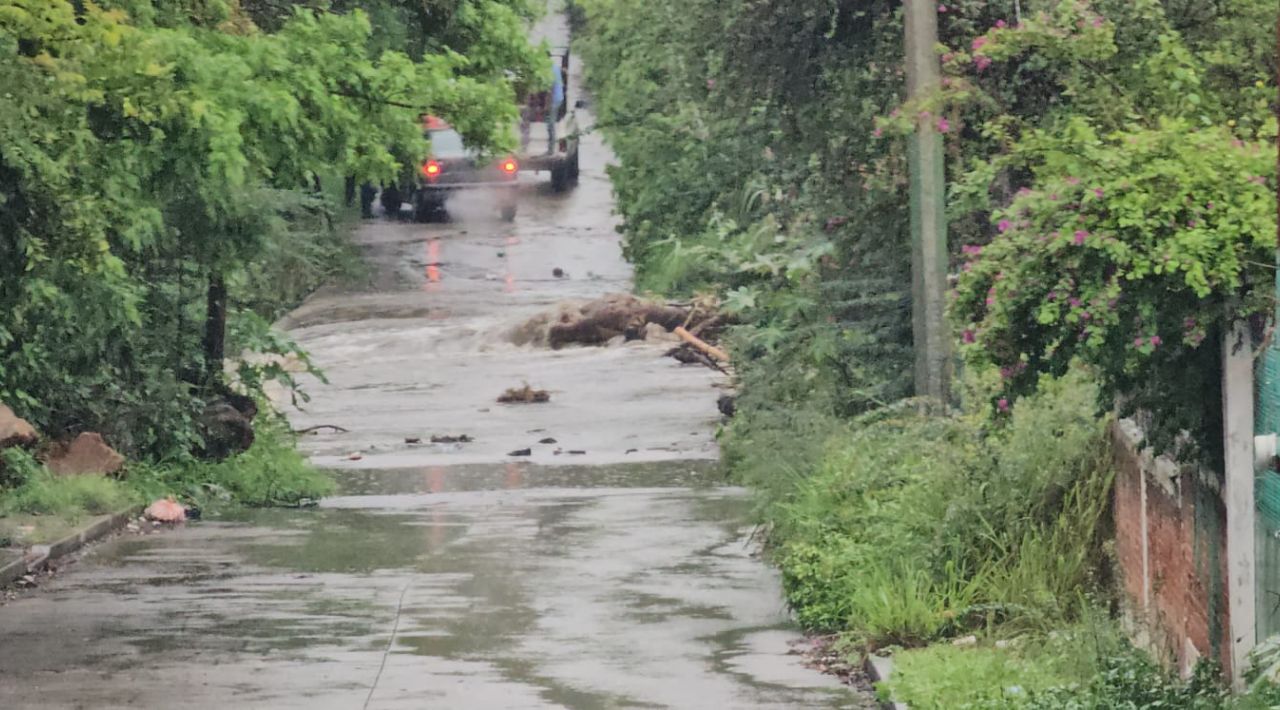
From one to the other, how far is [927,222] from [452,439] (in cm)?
1208

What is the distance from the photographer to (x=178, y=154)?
14.5 meters

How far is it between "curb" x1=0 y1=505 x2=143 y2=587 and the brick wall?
8586 mm

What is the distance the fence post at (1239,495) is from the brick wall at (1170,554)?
18 centimetres

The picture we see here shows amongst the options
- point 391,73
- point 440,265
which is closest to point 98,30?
point 391,73

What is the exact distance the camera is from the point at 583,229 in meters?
50.8

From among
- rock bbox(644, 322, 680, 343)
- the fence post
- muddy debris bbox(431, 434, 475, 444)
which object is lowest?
muddy debris bbox(431, 434, 475, 444)

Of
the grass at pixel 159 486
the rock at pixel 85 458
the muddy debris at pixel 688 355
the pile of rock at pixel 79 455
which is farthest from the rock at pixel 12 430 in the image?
the muddy debris at pixel 688 355

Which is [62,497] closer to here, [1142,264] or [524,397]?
[524,397]

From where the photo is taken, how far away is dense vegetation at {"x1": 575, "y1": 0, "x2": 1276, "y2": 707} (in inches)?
331

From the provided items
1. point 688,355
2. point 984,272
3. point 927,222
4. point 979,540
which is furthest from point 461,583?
point 688,355

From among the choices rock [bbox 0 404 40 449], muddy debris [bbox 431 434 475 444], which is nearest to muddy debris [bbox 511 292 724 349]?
muddy debris [bbox 431 434 475 444]

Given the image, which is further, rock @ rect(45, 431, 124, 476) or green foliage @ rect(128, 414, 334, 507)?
green foliage @ rect(128, 414, 334, 507)

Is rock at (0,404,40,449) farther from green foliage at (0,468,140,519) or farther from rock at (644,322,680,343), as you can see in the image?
rock at (644,322,680,343)

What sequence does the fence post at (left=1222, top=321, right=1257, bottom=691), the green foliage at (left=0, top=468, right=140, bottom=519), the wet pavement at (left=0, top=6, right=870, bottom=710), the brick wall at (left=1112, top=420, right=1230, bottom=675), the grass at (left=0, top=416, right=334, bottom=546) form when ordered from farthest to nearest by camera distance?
the green foliage at (left=0, top=468, right=140, bottom=519) < the grass at (left=0, top=416, right=334, bottom=546) < the wet pavement at (left=0, top=6, right=870, bottom=710) < the brick wall at (left=1112, top=420, right=1230, bottom=675) < the fence post at (left=1222, top=321, right=1257, bottom=691)
